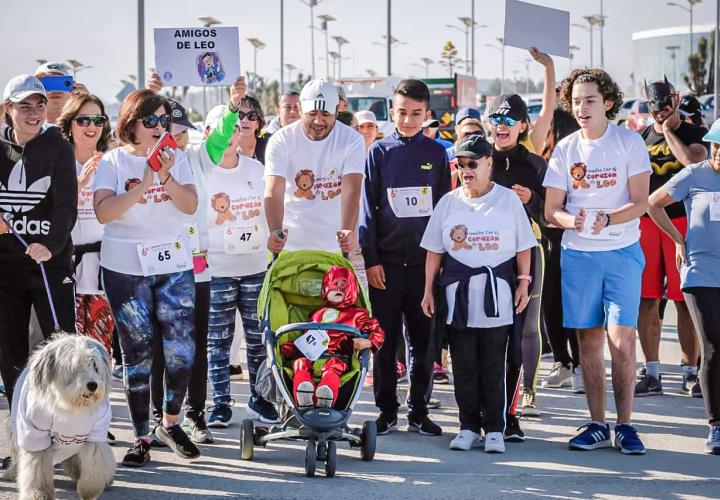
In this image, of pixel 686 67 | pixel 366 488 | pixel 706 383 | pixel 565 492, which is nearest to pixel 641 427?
pixel 706 383

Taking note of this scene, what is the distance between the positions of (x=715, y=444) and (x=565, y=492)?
1.38 metres

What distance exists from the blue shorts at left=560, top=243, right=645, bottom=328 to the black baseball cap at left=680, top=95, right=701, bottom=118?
2.31 meters

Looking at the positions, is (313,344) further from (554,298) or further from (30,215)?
(554,298)

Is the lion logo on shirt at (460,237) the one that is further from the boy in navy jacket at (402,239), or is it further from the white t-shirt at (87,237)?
the white t-shirt at (87,237)

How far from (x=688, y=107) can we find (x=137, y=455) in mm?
5054

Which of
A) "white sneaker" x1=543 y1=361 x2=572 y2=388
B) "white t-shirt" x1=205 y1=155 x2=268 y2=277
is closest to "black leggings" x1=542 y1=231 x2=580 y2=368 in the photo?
"white sneaker" x1=543 y1=361 x2=572 y2=388

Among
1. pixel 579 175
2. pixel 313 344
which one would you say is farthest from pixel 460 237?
pixel 313 344

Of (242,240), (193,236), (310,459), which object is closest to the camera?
(310,459)

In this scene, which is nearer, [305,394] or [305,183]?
[305,394]

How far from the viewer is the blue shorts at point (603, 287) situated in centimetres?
708

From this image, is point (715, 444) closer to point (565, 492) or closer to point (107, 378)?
point (565, 492)

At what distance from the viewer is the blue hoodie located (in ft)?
24.9

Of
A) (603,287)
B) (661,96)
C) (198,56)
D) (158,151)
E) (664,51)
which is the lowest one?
(603,287)

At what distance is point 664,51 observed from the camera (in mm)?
73062
